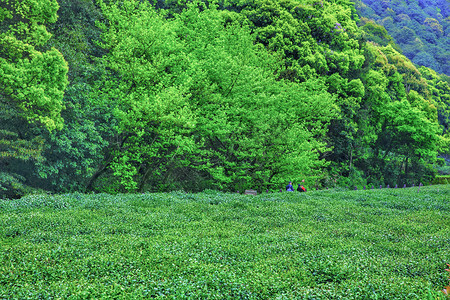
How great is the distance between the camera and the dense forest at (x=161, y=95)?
15262mm

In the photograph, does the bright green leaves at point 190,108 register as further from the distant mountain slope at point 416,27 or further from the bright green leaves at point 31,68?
the distant mountain slope at point 416,27

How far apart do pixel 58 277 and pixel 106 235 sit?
268 cm

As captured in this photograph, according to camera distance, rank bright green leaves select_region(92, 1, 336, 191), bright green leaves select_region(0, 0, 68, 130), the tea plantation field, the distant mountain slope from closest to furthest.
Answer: the tea plantation field, bright green leaves select_region(0, 0, 68, 130), bright green leaves select_region(92, 1, 336, 191), the distant mountain slope

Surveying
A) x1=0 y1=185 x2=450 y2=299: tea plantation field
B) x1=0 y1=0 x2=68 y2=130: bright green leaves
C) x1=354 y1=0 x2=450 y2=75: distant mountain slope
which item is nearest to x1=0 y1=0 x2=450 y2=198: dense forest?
x1=0 y1=0 x2=68 y2=130: bright green leaves

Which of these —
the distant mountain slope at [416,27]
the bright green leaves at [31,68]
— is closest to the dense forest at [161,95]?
the bright green leaves at [31,68]

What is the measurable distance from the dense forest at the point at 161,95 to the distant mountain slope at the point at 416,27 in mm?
51753

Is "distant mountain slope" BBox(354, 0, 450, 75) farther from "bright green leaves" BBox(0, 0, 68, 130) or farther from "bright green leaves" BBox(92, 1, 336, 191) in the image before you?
"bright green leaves" BBox(0, 0, 68, 130)

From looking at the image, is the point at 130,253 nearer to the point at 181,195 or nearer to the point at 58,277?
the point at 58,277

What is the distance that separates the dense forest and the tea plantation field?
176 inches

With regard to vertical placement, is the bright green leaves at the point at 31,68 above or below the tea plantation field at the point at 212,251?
above

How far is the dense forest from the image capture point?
1526 centimetres

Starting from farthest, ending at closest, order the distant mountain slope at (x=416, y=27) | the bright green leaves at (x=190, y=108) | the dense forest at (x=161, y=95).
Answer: the distant mountain slope at (x=416, y=27) < the bright green leaves at (x=190, y=108) < the dense forest at (x=161, y=95)

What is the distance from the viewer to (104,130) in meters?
18.4

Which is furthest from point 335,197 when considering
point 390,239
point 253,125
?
point 390,239
